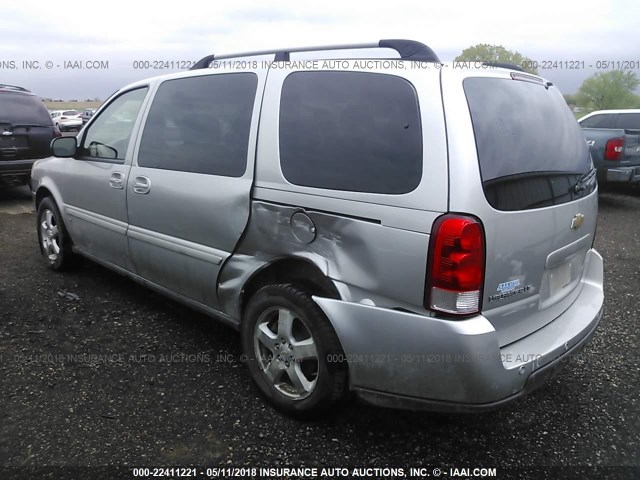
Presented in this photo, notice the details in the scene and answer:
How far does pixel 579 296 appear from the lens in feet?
9.15

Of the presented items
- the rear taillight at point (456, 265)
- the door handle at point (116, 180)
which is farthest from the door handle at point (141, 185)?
the rear taillight at point (456, 265)

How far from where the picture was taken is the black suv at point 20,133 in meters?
7.35

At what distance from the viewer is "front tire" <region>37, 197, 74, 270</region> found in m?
4.45

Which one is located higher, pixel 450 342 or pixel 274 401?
pixel 450 342

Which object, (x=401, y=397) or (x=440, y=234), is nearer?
(x=440, y=234)

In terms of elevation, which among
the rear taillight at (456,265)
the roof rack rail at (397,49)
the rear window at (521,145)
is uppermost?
the roof rack rail at (397,49)

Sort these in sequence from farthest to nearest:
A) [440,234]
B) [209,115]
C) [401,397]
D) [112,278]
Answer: [112,278] → [209,115] → [401,397] → [440,234]

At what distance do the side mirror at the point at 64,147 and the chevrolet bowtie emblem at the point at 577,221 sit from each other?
11.6 ft

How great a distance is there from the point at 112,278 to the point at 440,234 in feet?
11.3

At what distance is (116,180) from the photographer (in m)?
3.58

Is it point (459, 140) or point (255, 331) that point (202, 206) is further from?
point (459, 140)

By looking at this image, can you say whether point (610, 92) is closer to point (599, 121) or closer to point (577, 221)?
point (599, 121)

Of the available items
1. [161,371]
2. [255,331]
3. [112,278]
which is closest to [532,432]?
[255,331]

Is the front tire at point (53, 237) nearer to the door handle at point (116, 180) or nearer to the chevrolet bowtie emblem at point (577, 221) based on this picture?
the door handle at point (116, 180)
